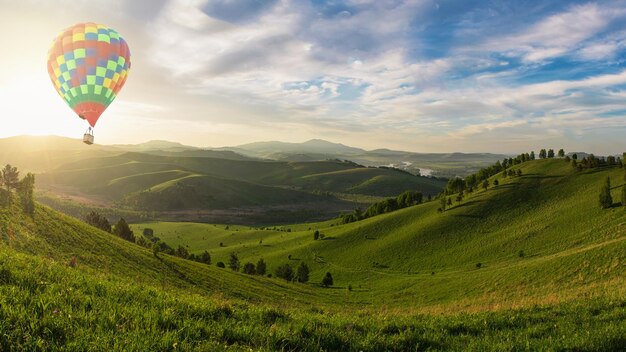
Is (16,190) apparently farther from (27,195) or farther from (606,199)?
(606,199)

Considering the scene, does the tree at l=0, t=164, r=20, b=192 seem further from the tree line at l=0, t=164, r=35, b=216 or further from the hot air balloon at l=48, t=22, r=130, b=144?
the hot air balloon at l=48, t=22, r=130, b=144

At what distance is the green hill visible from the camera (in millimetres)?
8094

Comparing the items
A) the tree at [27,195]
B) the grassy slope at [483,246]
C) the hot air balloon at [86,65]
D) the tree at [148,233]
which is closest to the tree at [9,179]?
the tree at [27,195]

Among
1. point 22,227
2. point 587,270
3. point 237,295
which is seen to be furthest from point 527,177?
point 22,227

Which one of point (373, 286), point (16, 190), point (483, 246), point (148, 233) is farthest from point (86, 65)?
point (148, 233)

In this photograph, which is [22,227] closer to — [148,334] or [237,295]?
[237,295]

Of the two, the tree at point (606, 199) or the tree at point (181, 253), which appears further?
the tree at point (181, 253)

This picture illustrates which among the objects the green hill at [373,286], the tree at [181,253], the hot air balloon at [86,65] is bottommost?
the tree at [181,253]

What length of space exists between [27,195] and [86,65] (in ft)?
55.4

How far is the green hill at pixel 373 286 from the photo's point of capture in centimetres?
809

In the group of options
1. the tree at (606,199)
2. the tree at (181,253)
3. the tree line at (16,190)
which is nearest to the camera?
the tree line at (16,190)

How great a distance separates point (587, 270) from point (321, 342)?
46242mm

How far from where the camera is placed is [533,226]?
83875mm

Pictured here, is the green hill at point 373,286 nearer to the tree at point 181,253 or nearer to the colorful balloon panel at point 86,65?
the colorful balloon panel at point 86,65
